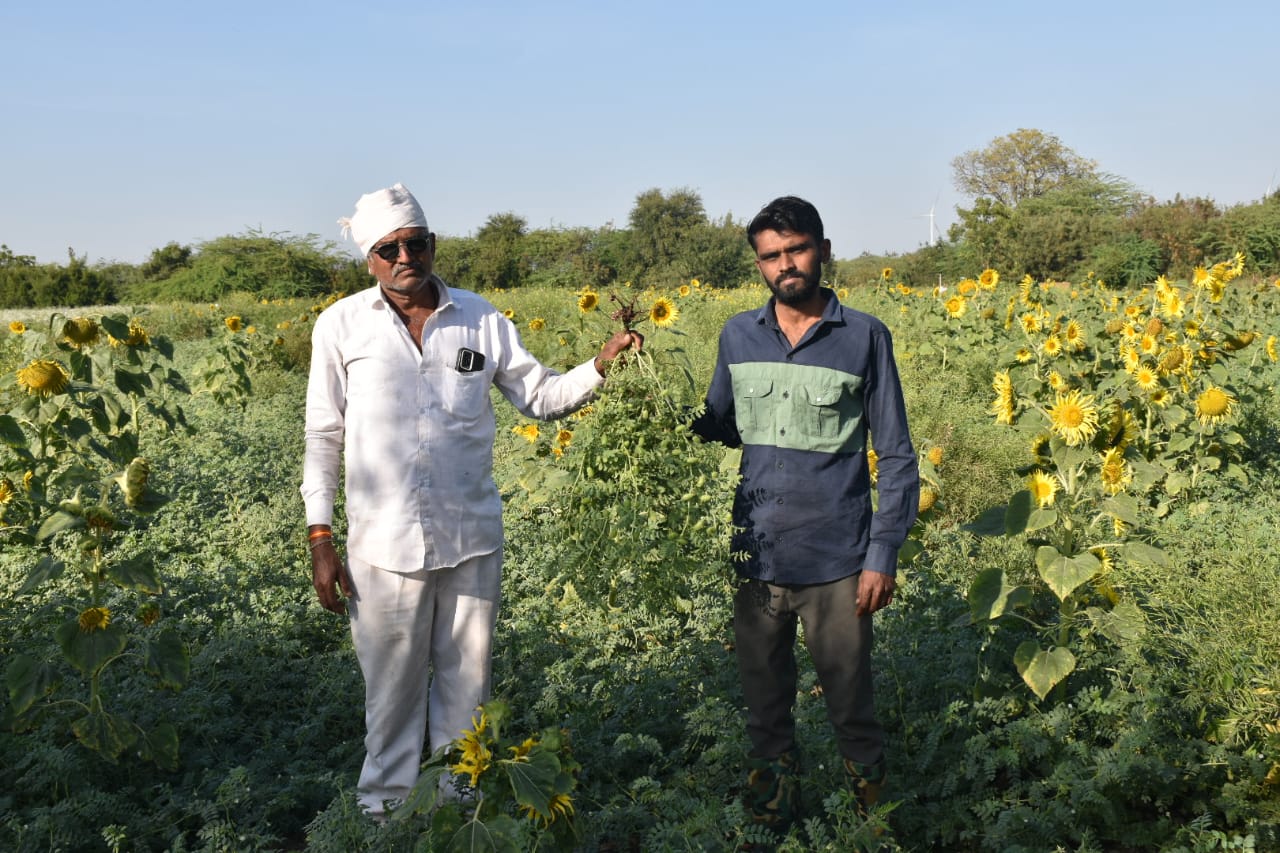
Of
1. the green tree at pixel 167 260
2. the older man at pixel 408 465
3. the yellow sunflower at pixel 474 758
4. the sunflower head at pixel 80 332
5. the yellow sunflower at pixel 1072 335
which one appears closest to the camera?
the yellow sunflower at pixel 474 758

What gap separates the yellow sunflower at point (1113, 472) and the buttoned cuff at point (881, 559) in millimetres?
961

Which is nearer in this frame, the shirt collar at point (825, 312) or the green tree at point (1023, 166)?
Result: the shirt collar at point (825, 312)

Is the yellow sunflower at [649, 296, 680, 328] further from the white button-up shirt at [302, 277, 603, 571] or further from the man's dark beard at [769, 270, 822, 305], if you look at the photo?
the man's dark beard at [769, 270, 822, 305]

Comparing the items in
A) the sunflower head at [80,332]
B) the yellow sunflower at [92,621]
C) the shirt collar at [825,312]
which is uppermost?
the sunflower head at [80,332]

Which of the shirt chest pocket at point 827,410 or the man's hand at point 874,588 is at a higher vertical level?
the shirt chest pocket at point 827,410

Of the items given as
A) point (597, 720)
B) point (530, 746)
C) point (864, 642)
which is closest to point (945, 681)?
point (864, 642)

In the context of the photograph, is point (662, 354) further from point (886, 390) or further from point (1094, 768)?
point (1094, 768)

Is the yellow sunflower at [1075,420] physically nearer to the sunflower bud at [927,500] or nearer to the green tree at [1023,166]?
the sunflower bud at [927,500]

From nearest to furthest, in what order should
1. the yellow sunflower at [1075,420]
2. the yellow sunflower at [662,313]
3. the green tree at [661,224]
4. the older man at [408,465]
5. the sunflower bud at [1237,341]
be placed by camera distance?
the older man at [408,465]
the yellow sunflower at [662,313]
the yellow sunflower at [1075,420]
the sunflower bud at [1237,341]
the green tree at [661,224]

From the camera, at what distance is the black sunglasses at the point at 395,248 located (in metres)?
2.75

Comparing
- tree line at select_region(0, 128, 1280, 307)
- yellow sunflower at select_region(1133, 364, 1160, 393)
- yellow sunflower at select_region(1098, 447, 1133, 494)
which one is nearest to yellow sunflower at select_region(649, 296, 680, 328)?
yellow sunflower at select_region(1098, 447, 1133, 494)

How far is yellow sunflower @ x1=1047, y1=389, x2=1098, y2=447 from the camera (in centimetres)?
307

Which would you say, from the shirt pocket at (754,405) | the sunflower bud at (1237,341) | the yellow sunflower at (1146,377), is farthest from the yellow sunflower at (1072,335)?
the shirt pocket at (754,405)

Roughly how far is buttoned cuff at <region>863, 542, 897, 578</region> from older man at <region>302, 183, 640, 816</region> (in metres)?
0.78
